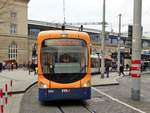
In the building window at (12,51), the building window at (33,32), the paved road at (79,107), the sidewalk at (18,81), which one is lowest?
the sidewalk at (18,81)

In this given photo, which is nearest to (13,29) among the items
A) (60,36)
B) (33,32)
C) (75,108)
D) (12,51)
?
(12,51)

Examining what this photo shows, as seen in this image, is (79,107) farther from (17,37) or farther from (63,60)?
(17,37)

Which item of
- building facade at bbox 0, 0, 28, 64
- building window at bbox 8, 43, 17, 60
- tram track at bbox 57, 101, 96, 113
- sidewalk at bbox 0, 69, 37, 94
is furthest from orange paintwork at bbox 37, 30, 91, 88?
building window at bbox 8, 43, 17, 60

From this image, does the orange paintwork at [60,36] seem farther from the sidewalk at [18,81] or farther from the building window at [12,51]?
the building window at [12,51]

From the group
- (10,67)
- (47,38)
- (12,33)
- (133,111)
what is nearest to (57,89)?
(47,38)

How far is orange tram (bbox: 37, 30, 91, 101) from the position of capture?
16984 millimetres

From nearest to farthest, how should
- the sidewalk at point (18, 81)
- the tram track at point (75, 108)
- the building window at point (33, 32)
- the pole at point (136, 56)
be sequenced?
the tram track at point (75, 108) < the pole at point (136, 56) < the sidewalk at point (18, 81) < the building window at point (33, 32)

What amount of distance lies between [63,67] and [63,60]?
290mm

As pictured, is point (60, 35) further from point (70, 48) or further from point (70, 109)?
point (70, 109)

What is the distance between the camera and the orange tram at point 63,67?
16984 mm

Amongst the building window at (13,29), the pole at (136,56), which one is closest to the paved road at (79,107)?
the pole at (136,56)

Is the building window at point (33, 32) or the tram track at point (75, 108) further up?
the building window at point (33, 32)

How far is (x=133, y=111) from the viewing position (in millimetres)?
15016

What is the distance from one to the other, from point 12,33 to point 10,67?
28.0 m
